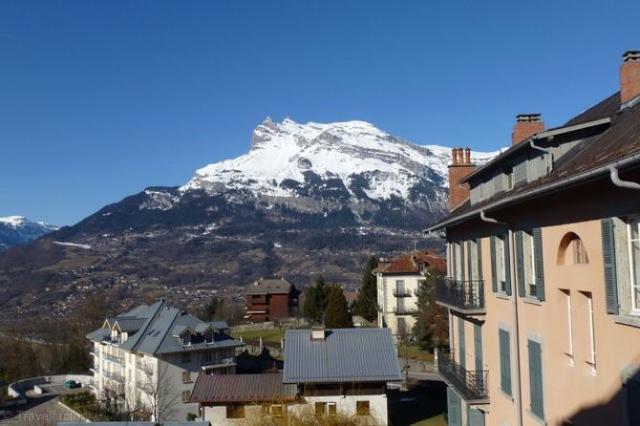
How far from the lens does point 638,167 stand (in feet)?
29.6

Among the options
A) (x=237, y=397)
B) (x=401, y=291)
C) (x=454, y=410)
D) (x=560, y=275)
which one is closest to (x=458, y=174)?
(x=454, y=410)

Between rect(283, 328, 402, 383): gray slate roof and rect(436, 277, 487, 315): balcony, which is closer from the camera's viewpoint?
rect(436, 277, 487, 315): balcony

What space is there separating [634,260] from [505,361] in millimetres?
8696

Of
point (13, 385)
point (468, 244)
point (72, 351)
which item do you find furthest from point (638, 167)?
point (72, 351)

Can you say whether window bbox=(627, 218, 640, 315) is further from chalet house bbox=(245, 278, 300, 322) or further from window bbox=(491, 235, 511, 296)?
chalet house bbox=(245, 278, 300, 322)

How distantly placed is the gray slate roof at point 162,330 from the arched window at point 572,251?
40623 millimetres

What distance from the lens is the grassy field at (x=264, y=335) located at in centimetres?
8531

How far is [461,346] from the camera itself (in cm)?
2441

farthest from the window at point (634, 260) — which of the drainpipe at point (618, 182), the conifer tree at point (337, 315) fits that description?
the conifer tree at point (337, 315)

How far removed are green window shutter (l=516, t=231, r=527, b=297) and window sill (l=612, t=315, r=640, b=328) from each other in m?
5.47

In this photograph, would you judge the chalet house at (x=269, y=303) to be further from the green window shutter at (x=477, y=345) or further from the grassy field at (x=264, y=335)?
the green window shutter at (x=477, y=345)

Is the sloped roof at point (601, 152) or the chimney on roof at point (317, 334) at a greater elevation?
the sloped roof at point (601, 152)

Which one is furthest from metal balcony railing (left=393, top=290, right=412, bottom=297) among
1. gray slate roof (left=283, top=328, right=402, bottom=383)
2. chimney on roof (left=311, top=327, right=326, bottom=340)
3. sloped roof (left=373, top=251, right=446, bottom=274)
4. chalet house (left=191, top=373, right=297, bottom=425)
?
chalet house (left=191, top=373, right=297, bottom=425)

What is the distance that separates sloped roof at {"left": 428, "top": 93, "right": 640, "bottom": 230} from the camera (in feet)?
31.5
